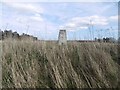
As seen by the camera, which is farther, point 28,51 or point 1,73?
point 28,51

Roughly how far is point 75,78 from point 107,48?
2.19m

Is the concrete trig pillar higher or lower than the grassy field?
higher

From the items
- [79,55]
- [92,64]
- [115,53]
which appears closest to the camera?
[92,64]

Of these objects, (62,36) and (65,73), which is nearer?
(65,73)

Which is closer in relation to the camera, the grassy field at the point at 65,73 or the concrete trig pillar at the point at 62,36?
the grassy field at the point at 65,73

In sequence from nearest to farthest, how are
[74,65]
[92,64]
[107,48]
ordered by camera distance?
[92,64], [74,65], [107,48]

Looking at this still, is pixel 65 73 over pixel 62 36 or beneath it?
beneath

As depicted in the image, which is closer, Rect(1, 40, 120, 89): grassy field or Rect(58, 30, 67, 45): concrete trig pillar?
Rect(1, 40, 120, 89): grassy field

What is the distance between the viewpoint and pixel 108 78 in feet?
11.1

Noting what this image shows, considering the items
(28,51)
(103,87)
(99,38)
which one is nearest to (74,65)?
(103,87)

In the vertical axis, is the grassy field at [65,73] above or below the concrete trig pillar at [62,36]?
below

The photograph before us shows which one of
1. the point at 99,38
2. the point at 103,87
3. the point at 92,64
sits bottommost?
the point at 103,87

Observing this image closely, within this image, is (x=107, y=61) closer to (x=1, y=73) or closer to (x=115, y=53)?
(x=115, y=53)

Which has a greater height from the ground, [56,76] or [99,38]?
[99,38]
